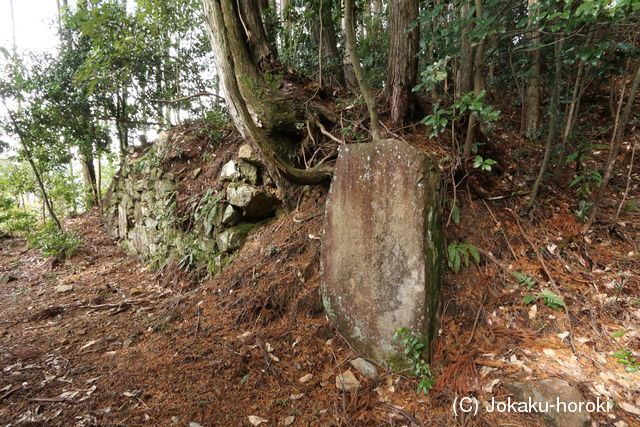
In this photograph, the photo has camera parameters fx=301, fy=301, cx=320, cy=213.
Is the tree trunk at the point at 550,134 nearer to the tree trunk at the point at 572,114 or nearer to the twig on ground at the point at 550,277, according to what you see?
the tree trunk at the point at 572,114

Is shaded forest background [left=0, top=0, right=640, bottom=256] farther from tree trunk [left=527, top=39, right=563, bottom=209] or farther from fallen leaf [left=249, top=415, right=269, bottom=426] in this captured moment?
fallen leaf [left=249, top=415, right=269, bottom=426]

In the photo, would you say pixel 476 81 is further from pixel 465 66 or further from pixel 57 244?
pixel 57 244

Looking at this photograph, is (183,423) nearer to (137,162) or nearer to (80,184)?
(137,162)

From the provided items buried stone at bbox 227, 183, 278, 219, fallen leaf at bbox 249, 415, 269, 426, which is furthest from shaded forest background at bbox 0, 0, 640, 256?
fallen leaf at bbox 249, 415, 269, 426

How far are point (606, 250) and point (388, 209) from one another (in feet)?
7.85

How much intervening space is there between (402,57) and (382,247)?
2.43m

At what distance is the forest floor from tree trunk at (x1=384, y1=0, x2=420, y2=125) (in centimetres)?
136

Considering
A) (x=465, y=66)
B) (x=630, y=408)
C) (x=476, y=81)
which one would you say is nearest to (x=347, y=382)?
(x=630, y=408)

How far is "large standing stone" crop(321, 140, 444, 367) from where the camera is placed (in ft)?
8.35

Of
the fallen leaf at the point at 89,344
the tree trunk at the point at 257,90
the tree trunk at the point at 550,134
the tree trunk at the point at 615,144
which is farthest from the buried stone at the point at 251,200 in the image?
the tree trunk at the point at 615,144

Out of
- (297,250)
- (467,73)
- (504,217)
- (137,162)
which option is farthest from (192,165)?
(504,217)

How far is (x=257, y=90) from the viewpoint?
407 cm

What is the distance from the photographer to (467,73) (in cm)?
317

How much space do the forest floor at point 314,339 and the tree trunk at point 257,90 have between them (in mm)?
733
